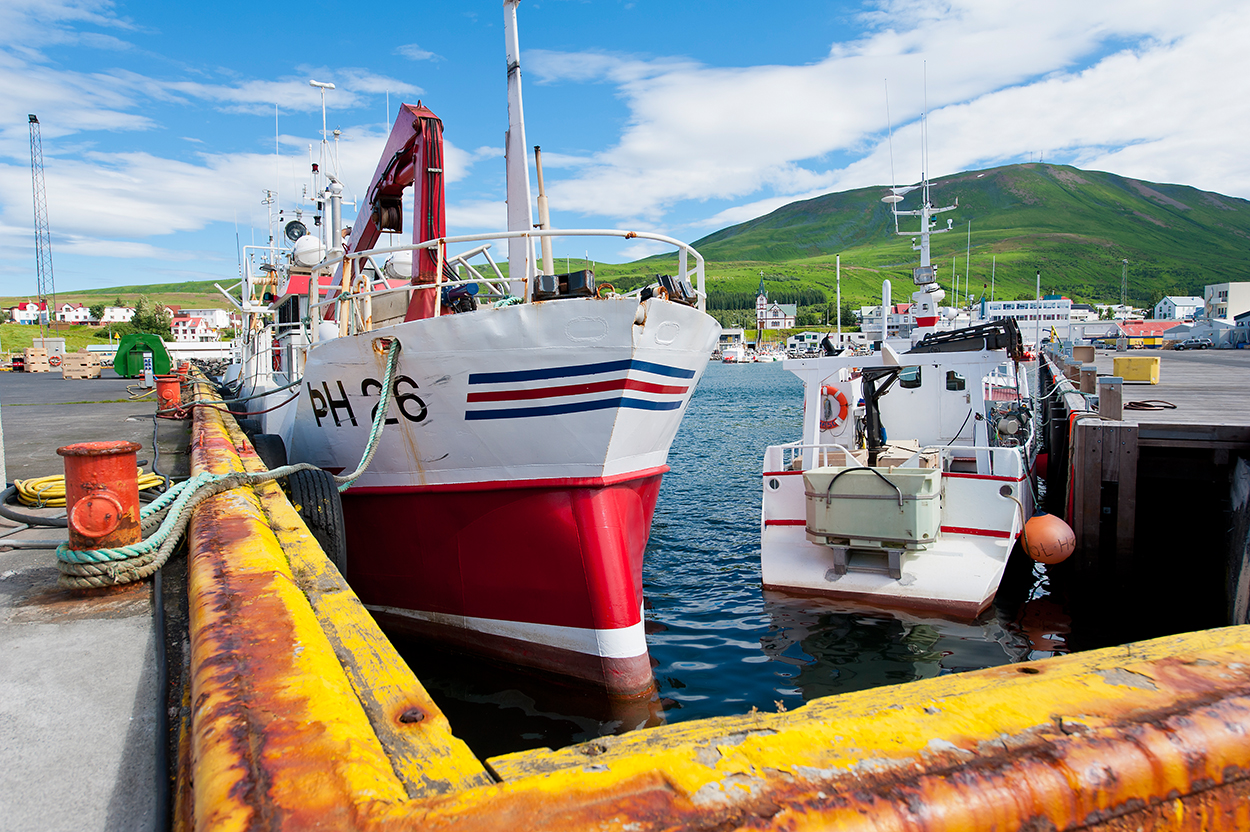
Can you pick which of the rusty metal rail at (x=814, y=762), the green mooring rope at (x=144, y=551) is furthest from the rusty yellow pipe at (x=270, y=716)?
the green mooring rope at (x=144, y=551)

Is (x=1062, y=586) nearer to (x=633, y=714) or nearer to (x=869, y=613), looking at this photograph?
(x=869, y=613)

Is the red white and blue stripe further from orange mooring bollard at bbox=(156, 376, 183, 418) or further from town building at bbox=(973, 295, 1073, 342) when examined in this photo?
town building at bbox=(973, 295, 1073, 342)

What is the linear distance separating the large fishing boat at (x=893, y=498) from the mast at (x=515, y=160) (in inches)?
163

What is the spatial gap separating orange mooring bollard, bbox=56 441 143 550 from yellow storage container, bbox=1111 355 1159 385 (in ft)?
67.5

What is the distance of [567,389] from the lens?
18.7 feet

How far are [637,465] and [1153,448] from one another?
7.63 m

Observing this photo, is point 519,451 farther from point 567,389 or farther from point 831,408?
point 831,408

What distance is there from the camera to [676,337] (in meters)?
6.09

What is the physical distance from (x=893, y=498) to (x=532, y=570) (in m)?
4.22

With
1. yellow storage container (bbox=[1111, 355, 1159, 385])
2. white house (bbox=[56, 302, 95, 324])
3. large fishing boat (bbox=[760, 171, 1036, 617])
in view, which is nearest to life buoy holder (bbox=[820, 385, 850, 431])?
large fishing boat (bbox=[760, 171, 1036, 617])

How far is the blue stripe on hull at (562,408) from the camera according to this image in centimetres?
569

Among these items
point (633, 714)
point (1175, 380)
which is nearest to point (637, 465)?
point (633, 714)

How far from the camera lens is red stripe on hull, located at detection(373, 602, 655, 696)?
6145mm

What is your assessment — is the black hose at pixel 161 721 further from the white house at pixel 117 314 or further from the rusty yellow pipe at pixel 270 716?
the white house at pixel 117 314
